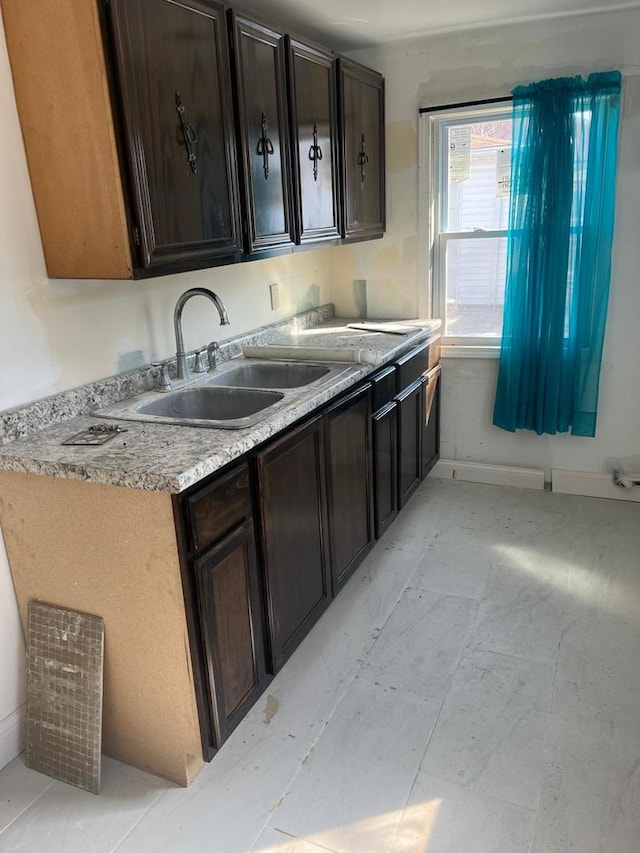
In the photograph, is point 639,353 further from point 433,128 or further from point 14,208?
point 14,208

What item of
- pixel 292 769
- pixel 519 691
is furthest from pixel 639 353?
pixel 292 769

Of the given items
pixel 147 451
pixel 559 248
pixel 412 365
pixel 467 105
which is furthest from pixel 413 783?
pixel 467 105

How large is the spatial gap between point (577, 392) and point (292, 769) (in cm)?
232

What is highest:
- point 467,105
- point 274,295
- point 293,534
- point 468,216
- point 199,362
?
point 467,105

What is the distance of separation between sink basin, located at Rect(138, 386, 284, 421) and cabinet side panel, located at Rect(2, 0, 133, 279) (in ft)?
1.92

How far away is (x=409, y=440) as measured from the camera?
10.4ft

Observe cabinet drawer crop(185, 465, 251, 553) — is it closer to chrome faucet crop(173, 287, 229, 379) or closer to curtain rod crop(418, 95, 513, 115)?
chrome faucet crop(173, 287, 229, 379)

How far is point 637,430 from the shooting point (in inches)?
131

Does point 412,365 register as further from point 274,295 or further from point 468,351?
point 274,295

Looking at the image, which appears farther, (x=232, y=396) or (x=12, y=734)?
(x=232, y=396)

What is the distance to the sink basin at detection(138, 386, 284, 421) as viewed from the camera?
228 cm

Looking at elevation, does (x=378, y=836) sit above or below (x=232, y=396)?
below

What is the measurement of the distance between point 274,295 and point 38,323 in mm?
1434

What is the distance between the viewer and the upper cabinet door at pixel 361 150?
9.70 feet
